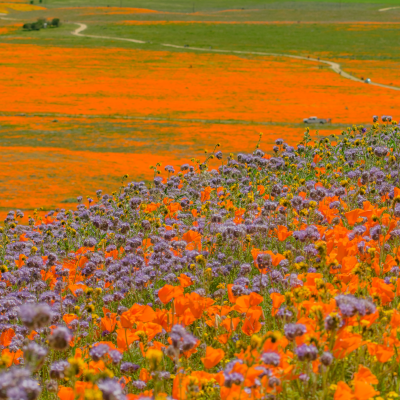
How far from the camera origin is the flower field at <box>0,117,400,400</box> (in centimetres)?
180

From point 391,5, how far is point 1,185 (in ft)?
367

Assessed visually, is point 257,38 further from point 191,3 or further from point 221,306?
point 221,306

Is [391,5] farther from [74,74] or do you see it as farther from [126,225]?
[126,225]

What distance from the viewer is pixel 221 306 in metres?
2.81

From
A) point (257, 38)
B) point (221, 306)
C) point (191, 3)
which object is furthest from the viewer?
point (191, 3)

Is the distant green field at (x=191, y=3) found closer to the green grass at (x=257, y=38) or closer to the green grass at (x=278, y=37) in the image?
the green grass at (x=257, y=38)

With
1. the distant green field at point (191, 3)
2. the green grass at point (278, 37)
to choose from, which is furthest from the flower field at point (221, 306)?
the distant green field at point (191, 3)

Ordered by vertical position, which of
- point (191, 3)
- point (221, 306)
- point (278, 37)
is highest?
point (191, 3)

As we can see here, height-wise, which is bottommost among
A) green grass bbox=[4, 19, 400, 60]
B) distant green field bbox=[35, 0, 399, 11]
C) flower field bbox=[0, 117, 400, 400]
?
flower field bbox=[0, 117, 400, 400]

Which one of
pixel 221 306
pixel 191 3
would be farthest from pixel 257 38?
pixel 221 306

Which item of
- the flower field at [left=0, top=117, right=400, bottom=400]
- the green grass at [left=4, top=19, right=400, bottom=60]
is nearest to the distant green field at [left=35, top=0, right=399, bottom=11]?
the green grass at [left=4, top=19, right=400, bottom=60]

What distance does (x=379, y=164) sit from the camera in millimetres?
6672

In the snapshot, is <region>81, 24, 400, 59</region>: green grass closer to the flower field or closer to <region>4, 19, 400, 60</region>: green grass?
<region>4, 19, 400, 60</region>: green grass

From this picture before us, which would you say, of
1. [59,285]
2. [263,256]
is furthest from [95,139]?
[263,256]
